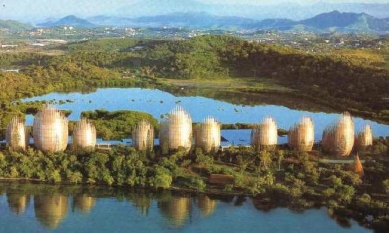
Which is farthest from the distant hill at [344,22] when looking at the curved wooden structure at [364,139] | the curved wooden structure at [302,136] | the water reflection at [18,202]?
the water reflection at [18,202]

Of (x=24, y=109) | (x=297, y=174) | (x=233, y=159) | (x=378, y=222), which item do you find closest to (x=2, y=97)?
(x=24, y=109)

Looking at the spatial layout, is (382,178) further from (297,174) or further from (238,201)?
(238,201)

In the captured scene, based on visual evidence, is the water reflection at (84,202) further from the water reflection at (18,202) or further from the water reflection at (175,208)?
the water reflection at (175,208)

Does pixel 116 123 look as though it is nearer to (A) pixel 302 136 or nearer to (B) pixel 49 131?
(B) pixel 49 131

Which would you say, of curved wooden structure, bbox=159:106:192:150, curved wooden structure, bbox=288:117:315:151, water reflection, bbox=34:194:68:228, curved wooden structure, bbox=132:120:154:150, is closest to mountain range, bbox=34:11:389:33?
curved wooden structure, bbox=288:117:315:151

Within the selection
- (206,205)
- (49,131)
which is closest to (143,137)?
(49,131)
